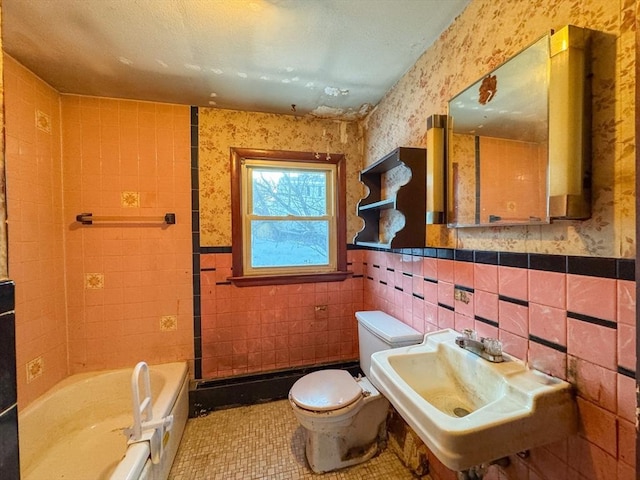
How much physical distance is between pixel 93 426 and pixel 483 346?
2.37m

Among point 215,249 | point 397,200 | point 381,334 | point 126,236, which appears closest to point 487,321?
point 381,334

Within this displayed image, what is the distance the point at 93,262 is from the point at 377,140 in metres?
2.25

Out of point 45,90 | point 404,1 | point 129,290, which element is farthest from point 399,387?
point 45,90

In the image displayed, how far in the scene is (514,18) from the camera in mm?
978

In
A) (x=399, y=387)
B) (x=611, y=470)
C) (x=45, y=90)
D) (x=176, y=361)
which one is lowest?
(x=176, y=361)

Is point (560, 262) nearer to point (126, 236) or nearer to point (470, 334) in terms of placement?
point (470, 334)

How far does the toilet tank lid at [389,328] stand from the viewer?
1.50m

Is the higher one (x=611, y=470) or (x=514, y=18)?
(x=514, y=18)

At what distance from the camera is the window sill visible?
6.89 ft

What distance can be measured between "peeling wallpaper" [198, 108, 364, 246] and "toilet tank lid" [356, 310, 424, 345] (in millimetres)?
1207

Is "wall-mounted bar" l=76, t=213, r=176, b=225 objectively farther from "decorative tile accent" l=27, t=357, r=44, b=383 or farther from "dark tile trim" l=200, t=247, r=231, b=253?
"decorative tile accent" l=27, t=357, r=44, b=383

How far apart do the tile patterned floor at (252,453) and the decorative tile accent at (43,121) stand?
7.11 feet

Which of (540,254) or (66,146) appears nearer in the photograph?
(540,254)

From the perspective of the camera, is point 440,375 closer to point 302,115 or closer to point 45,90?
point 302,115
